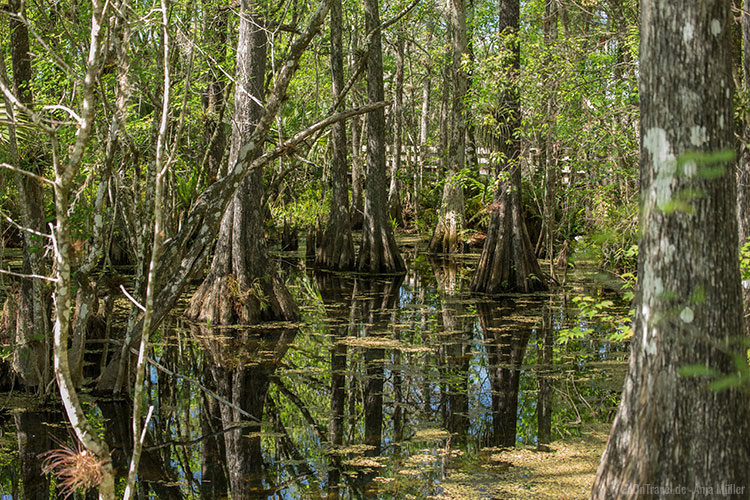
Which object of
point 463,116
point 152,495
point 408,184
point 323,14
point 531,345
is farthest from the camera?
point 408,184

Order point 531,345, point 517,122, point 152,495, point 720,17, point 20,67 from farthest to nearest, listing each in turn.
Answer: point 517,122
point 531,345
point 20,67
point 152,495
point 720,17

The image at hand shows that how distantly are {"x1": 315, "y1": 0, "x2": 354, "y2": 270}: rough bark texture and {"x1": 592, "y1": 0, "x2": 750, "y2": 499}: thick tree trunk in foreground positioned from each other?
1038 centimetres

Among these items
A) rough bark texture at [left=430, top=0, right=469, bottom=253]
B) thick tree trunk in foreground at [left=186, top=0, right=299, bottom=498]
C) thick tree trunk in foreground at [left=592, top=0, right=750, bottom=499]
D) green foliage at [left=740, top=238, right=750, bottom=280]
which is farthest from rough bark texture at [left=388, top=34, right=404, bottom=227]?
thick tree trunk in foreground at [left=592, top=0, right=750, bottom=499]

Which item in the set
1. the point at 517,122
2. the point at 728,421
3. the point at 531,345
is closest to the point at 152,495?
the point at 728,421

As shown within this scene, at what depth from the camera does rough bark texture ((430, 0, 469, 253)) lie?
14.9 m

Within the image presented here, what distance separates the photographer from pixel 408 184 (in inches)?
879

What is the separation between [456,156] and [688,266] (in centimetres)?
1279

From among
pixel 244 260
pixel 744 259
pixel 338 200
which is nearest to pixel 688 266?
pixel 744 259

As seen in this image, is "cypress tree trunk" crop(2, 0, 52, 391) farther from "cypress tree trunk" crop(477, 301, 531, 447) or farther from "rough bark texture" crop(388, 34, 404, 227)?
"rough bark texture" crop(388, 34, 404, 227)

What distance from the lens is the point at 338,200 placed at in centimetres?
1327

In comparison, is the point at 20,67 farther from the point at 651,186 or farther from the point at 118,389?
the point at 651,186

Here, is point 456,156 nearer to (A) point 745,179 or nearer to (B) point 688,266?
(A) point 745,179

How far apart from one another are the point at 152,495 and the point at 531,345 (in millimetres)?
4666

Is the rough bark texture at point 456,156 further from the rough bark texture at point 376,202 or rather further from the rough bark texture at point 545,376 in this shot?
→ the rough bark texture at point 545,376
